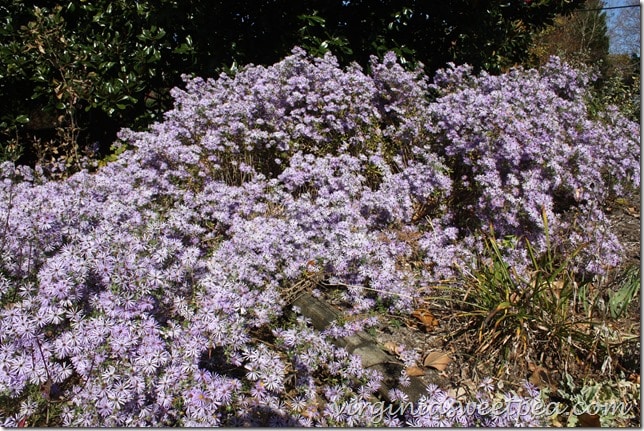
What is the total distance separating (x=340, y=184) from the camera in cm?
355

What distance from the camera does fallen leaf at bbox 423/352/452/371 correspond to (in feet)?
8.25

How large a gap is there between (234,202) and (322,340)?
58.8 inches

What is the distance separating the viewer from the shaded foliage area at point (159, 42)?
487cm

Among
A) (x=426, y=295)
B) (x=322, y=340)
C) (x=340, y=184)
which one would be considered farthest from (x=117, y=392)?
(x=340, y=184)

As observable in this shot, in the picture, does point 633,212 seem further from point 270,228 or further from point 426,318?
point 270,228

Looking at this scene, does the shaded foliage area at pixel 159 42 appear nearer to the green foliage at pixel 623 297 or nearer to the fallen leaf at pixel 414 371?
the green foliage at pixel 623 297

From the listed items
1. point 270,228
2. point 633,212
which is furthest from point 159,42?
point 633,212

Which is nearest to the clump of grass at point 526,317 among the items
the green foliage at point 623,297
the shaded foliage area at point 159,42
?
the green foliage at point 623,297

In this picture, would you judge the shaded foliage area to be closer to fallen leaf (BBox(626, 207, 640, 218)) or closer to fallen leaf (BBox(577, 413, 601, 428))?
fallen leaf (BBox(626, 207, 640, 218))

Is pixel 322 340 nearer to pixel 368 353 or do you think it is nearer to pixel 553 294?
pixel 368 353

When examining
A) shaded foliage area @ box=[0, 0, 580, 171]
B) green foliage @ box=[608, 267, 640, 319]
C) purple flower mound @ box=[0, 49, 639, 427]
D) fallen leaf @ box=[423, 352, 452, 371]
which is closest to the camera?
purple flower mound @ box=[0, 49, 639, 427]

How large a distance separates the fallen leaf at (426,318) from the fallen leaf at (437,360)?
225 millimetres

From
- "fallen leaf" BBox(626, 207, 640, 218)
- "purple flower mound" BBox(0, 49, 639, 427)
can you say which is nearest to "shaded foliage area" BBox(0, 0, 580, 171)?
"purple flower mound" BBox(0, 49, 639, 427)

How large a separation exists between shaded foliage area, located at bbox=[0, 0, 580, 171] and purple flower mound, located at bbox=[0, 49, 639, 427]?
530 millimetres
